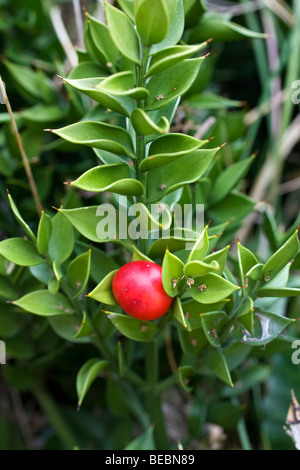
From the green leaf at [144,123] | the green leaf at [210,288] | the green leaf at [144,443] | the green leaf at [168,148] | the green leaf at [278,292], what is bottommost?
the green leaf at [144,443]

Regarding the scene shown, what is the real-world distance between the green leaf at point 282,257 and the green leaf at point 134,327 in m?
0.15

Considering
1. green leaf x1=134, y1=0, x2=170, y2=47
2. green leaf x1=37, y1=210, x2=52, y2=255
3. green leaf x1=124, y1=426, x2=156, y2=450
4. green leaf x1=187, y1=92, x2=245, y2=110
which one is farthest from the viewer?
green leaf x1=187, y1=92, x2=245, y2=110

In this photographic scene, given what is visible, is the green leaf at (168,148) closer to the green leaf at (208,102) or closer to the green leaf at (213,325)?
the green leaf at (213,325)

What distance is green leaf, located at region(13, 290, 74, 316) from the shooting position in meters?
0.55

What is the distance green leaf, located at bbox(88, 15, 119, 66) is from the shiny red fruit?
25 cm

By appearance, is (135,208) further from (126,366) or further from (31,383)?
(31,383)

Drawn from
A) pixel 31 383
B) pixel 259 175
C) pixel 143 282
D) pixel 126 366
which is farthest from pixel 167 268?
pixel 259 175

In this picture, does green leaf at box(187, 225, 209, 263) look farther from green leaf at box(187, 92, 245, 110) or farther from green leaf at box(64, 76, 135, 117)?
green leaf at box(187, 92, 245, 110)

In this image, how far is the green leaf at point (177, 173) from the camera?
1.62 ft

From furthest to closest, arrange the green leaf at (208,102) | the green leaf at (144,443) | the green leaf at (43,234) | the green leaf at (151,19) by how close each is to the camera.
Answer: the green leaf at (208,102) → the green leaf at (144,443) → the green leaf at (43,234) → the green leaf at (151,19)

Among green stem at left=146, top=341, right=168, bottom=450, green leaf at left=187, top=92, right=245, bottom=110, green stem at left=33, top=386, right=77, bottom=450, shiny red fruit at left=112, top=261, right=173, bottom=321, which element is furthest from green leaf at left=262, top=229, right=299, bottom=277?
green stem at left=33, top=386, right=77, bottom=450

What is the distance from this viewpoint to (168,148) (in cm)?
49

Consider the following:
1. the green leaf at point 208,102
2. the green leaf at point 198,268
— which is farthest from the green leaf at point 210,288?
the green leaf at point 208,102

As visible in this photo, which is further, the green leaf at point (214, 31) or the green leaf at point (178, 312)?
the green leaf at point (214, 31)
